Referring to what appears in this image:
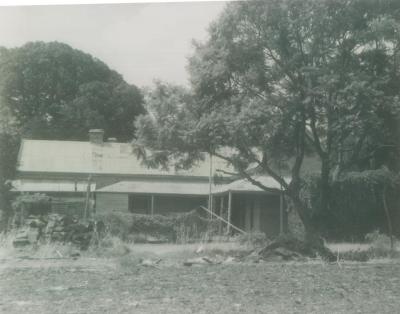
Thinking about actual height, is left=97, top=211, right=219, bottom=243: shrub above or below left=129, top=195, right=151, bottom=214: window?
below

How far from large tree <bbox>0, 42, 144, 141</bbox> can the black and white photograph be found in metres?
1.72

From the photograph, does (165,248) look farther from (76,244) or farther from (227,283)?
(227,283)

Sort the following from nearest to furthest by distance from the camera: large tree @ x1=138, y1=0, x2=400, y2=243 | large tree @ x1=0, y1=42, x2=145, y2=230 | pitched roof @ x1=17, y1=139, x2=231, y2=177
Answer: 1. large tree @ x1=138, y1=0, x2=400, y2=243
2. large tree @ x1=0, y1=42, x2=145, y2=230
3. pitched roof @ x1=17, y1=139, x2=231, y2=177

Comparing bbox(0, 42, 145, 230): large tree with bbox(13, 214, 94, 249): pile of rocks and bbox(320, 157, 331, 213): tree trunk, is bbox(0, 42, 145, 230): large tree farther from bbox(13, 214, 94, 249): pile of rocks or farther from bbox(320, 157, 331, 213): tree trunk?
Answer: bbox(320, 157, 331, 213): tree trunk

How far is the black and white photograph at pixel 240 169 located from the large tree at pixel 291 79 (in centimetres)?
5

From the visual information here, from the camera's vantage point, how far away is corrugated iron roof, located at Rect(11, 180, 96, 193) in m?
30.1

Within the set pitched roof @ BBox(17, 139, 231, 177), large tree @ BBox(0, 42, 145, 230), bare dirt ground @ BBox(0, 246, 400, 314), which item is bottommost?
bare dirt ground @ BBox(0, 246, 400, 314)

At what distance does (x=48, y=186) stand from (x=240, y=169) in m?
15.6

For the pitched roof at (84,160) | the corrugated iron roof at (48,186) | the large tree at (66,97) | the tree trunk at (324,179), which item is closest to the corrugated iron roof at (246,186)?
the pitched roof at (84,160)

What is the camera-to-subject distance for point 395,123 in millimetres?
17750

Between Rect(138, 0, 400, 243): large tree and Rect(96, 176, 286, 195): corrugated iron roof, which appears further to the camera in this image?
Rect(96, 176, 286, 195): corrugated iron roof

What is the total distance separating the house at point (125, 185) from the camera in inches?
1102

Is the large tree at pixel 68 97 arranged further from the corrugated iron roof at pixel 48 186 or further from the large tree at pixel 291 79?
the large tree at pixel 291 79

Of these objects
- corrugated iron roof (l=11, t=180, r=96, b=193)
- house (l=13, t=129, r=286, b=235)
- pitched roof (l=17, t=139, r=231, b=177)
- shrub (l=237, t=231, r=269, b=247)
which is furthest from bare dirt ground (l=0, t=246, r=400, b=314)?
pitched roof (l=17, t=139, r=231, b=177)
